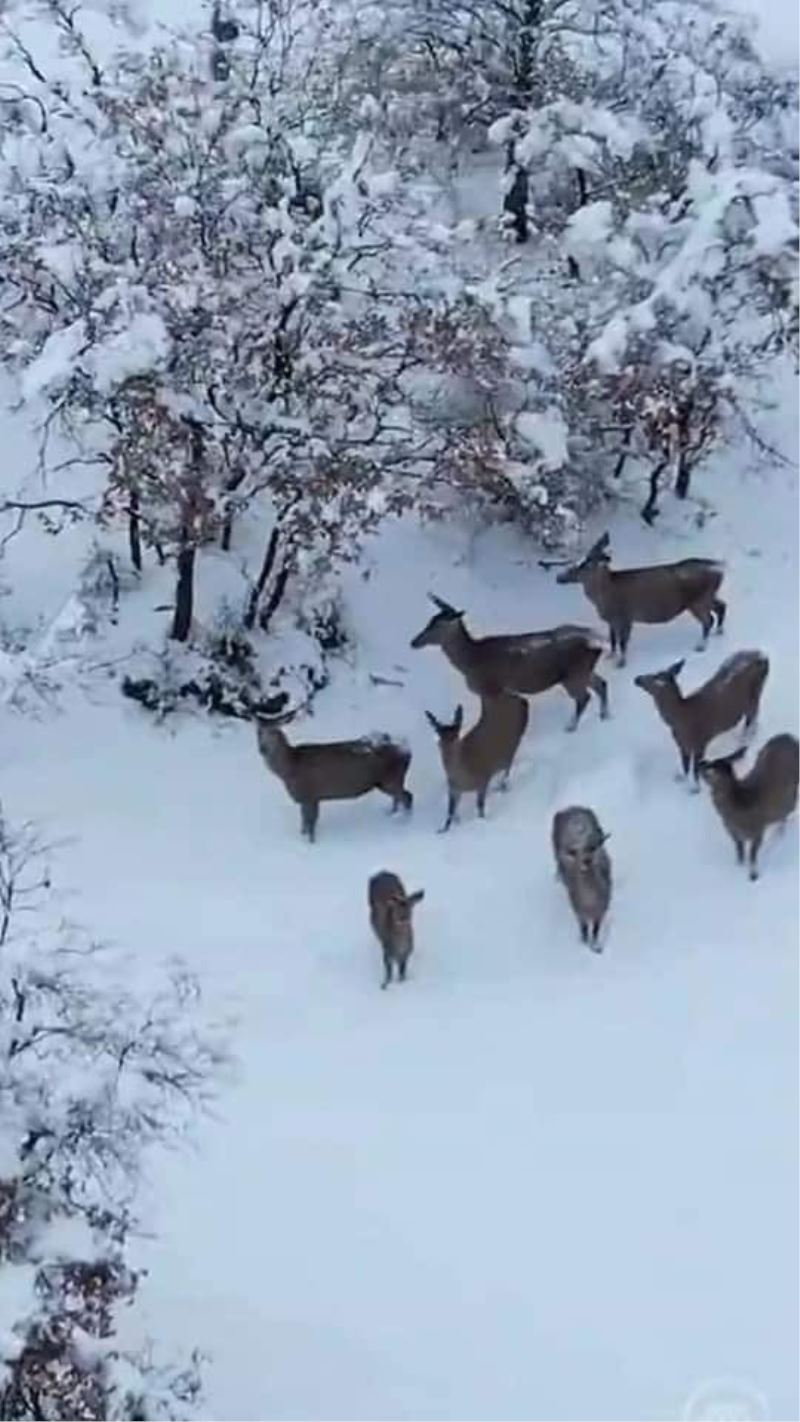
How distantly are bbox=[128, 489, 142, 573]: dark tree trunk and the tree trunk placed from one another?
1.31 ft

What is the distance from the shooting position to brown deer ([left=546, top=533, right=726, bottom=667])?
13523mm

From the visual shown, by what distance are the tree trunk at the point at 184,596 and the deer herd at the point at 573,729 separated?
109 cm

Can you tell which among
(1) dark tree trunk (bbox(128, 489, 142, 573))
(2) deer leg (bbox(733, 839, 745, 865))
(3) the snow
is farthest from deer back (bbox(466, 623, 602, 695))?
(1) dark tree trunk (bbox(128, 489, 142, 573))

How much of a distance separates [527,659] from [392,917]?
256 cm

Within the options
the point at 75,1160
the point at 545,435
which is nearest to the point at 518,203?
the point at 545,435

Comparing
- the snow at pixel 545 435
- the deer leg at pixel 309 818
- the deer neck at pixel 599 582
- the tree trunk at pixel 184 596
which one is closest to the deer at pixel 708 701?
the deer neck at pixel 599 582

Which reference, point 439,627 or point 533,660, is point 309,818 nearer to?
point 439,627

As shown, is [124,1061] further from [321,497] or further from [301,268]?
[301,268]

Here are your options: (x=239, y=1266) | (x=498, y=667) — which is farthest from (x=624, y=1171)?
(x=498, y=667)

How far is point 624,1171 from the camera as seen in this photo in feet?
34.3

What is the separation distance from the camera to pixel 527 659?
1330 centimetres

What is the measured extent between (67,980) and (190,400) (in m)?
4.48

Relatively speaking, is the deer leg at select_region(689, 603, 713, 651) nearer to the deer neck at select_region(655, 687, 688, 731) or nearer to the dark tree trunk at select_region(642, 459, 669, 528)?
the deer neck at select_region(655, 687, 688, 731)

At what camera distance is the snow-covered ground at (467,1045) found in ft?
32.0
